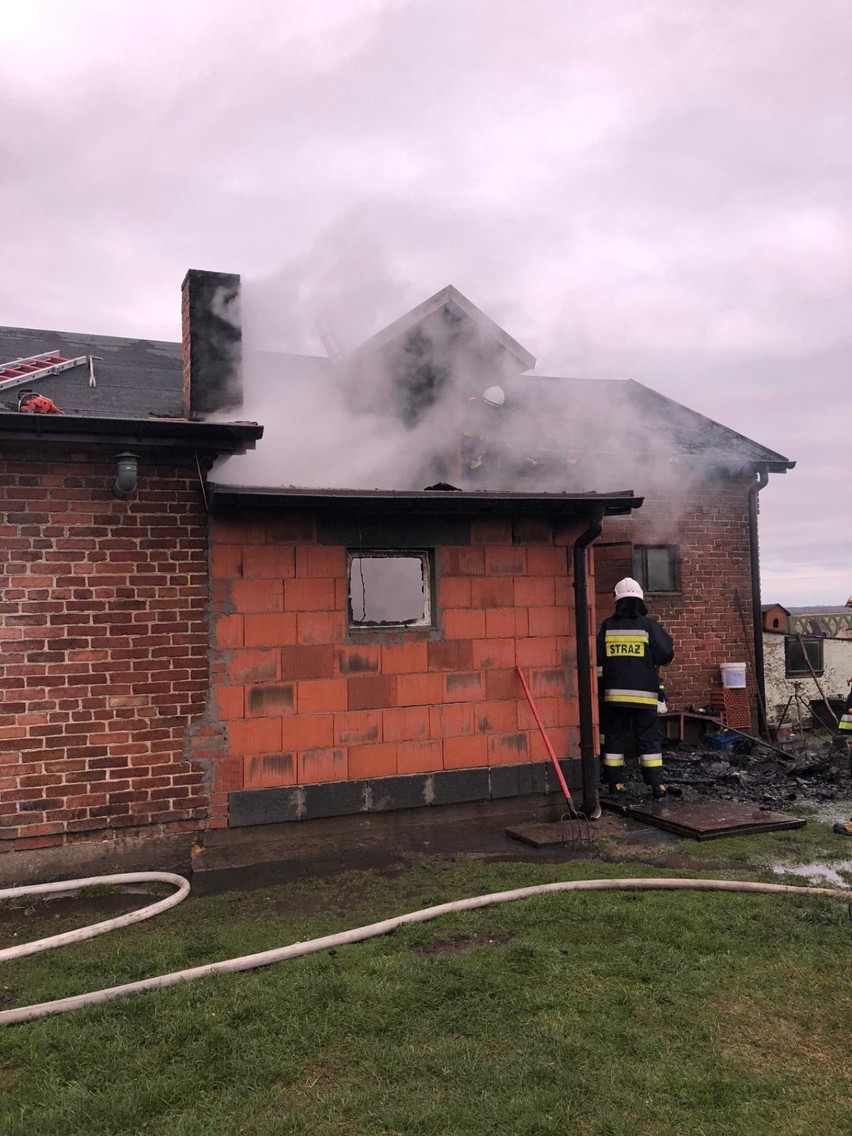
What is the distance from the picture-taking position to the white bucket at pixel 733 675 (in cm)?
1088

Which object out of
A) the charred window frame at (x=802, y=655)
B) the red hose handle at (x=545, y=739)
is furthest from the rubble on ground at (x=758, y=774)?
the charred window frame at (x=802, y=655)

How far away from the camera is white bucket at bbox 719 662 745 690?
428 inches

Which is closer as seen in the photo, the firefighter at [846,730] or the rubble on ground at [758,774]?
the firefighter at [846,730]

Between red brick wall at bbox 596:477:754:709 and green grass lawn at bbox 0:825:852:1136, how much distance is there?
6.53 m

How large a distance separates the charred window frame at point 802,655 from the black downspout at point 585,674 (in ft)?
20.6

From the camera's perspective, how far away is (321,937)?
13.6ft

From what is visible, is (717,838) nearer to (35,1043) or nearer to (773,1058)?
(773,1058)

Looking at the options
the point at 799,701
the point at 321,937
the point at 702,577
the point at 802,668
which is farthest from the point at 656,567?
the point at 321,937

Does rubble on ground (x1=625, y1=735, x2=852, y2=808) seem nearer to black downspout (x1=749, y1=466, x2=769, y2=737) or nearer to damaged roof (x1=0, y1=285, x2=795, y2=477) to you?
black downspout (x1=749, y1=466, x2=769, y2=737)

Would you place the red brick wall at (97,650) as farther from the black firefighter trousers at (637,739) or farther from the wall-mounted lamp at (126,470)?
the black firefighter trousers at (637,739)

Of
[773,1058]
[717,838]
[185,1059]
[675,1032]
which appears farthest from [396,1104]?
[717,838]

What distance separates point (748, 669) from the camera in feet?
37.4

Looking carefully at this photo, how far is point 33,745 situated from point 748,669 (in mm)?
9498

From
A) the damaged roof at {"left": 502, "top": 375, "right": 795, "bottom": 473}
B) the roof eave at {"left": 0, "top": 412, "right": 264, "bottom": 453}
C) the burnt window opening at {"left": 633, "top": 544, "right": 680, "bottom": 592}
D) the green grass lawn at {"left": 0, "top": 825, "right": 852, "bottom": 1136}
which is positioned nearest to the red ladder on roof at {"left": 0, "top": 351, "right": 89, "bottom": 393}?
the roof eave at {"left": 0, "top": 412, "right": 264, "bottom": 453}
